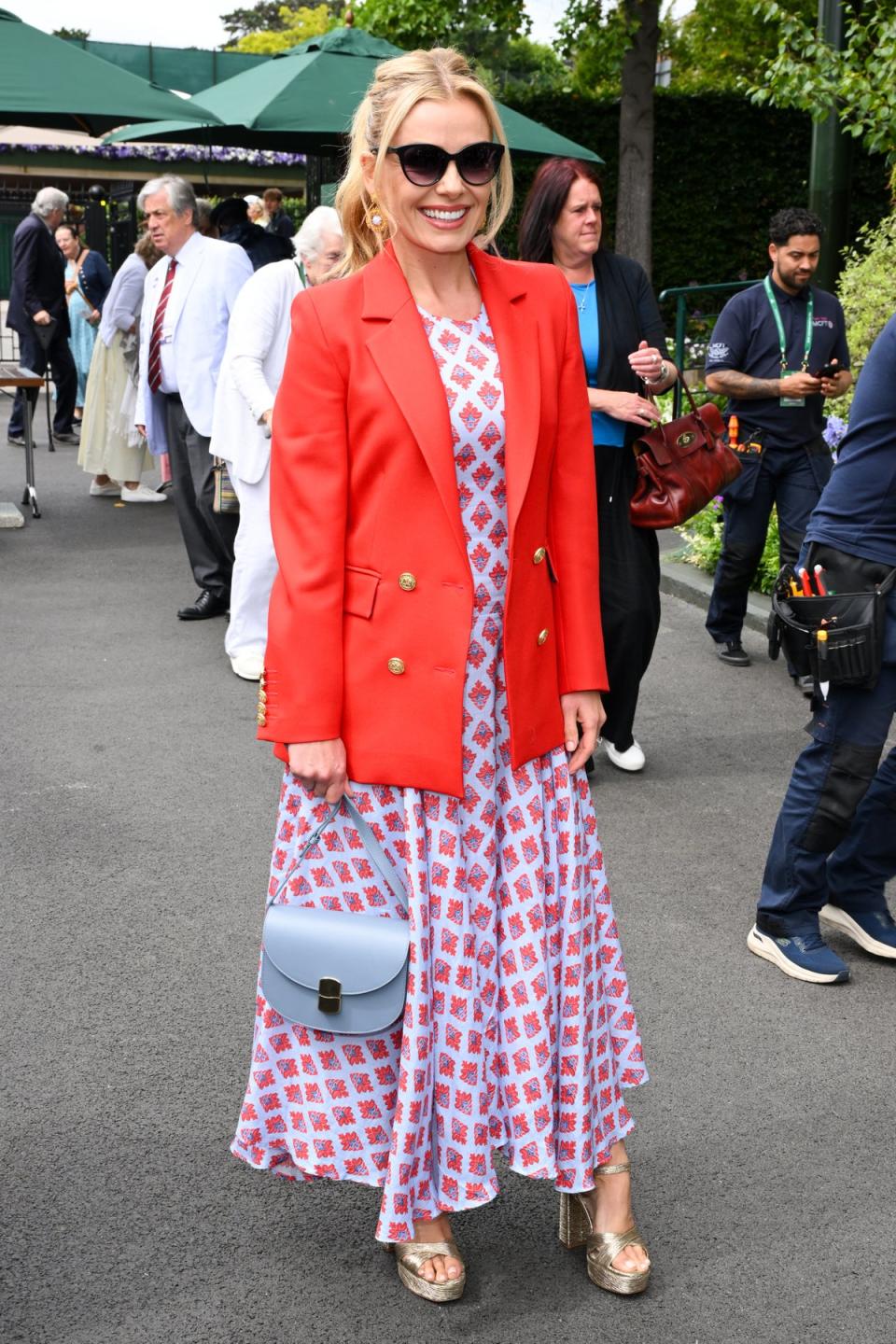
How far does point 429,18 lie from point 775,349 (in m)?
13.8

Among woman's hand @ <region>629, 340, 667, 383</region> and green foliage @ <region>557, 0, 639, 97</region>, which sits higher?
green foliage @ <region>557, 0, 639, 97</region>

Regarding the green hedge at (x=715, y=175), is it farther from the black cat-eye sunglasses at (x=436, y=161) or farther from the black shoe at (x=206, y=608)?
the black cat-eye sunglasses at (x=436, y=161)

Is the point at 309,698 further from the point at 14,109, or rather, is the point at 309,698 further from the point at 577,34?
the point at 577,34

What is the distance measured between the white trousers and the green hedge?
14215 millimetres

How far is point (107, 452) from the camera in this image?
1284 cm

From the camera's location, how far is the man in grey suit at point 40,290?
47.8 ft

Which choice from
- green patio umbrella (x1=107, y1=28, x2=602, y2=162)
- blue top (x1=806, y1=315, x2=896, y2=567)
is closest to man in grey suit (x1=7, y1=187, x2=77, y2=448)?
green patio umbrella (x1=107, y1=28, x2=602, y2=162)

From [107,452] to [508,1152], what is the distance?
10617mm

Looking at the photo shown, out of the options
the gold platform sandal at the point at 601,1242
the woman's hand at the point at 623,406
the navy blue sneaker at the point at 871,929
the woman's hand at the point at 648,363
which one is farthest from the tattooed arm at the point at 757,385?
the gold platform sandal at the point at 601,1242

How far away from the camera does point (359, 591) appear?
280 cm

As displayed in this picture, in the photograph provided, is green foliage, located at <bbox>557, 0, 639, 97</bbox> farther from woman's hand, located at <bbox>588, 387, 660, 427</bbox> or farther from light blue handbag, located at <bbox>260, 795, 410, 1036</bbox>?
light blue handbag, located at <bbox>260, 795, 410, 1036</bbox>

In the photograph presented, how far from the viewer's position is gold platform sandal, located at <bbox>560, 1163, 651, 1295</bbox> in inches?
119

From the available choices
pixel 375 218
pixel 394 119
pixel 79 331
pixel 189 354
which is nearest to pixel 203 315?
pixel 189 354

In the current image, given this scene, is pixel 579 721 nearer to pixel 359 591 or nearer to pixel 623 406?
pixel 359 591
